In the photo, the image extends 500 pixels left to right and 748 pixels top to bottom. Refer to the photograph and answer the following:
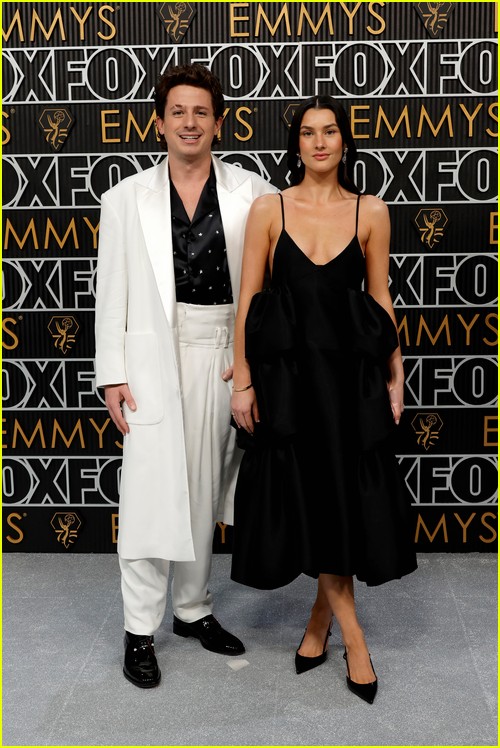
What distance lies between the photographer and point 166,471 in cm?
263

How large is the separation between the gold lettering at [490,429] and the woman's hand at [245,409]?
4.53ft

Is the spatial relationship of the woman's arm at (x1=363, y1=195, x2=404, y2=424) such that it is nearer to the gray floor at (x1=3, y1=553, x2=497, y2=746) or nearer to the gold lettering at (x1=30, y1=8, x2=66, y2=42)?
the gray floor at (x1=3, y1=553, x2=497, y2=746)

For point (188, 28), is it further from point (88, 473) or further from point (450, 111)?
point (88, 473)

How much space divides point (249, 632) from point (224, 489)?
0.50 metres

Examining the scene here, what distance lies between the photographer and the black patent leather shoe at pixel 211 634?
285cm

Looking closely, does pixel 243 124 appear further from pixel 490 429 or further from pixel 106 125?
pixel 490 429

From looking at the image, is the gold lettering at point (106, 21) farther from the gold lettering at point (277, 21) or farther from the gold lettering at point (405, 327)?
the gold lettering at point (405, 327)

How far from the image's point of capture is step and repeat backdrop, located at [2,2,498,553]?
3.37m

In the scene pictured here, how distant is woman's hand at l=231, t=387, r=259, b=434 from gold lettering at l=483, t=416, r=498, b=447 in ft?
4.53

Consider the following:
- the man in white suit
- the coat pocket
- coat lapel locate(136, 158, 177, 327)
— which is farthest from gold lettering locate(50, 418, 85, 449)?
coat lapel locate(136, 158, 177, 327)

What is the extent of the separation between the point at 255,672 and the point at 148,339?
105 centimetres

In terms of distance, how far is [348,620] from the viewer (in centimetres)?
263

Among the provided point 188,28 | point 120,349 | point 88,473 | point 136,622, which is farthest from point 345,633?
point 188,28

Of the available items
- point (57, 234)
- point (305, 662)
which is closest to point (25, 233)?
point (57, 234)
